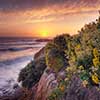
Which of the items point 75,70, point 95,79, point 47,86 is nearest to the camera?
point 95,79

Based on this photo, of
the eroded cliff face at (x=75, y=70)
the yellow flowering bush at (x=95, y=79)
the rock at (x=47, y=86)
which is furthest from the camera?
the rock at (x=47, y=86)

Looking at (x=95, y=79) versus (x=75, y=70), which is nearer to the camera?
(x=95, y=79)

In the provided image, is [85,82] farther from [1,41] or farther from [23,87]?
[1,41]

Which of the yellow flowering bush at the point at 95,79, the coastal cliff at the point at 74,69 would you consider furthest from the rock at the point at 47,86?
the yellow flowering bush at the point at 95,79

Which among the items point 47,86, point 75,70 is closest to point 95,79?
point 75,70

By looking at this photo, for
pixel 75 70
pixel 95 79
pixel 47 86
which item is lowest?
pixel 47 86

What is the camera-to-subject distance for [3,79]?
18.7 m

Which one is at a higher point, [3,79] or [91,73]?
[91,73]

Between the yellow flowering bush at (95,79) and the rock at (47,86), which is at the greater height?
the yellow flowering bush at (95,79)

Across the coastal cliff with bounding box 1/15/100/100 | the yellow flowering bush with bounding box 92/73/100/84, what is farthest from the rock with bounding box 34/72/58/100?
the yellow flowering bush with bounding box 92/73/100/84

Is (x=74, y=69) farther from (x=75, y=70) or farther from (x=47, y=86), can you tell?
(x=47, y=86)

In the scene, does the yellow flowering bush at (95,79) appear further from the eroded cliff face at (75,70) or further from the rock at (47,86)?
the rock at (47,86)

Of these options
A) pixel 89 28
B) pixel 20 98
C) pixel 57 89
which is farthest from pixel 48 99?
pixel 20 98

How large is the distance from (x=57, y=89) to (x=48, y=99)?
1.09ft
